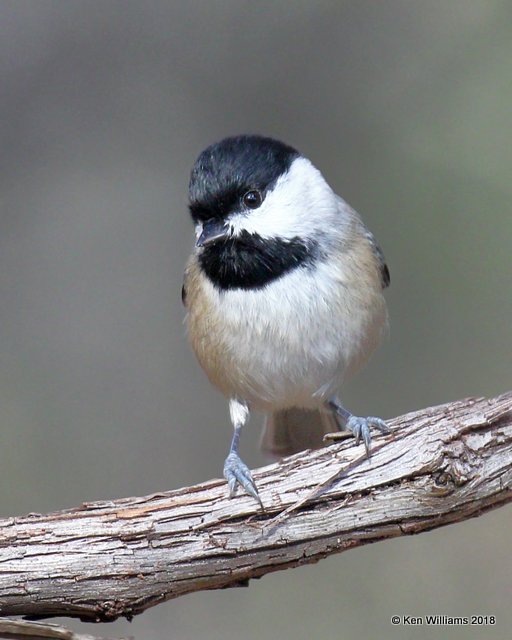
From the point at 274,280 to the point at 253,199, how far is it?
0.26 metres

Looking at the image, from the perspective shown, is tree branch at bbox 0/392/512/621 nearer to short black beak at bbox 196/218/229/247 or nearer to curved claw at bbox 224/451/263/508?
curved claw at bbox 224/451/263/508

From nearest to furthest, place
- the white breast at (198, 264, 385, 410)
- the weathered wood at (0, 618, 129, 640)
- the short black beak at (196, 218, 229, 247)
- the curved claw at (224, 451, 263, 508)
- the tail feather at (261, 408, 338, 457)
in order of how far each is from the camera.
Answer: the weathered wood at (0, 618, 129, 640), the curved claw at (224, 451, 263, 508), the short black beak at (196, 218, 229, 247), the white breast at (198, 264, 385, 410), the tail feather at (261, 408, 338, 457)

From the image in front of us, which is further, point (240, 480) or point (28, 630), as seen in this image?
point (240, 480)

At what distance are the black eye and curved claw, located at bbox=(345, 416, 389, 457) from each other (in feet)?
2.34

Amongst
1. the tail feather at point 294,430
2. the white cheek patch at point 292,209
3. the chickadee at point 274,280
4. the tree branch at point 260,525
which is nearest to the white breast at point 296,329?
the chickadee at point 274,280

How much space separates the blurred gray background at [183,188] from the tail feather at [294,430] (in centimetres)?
103

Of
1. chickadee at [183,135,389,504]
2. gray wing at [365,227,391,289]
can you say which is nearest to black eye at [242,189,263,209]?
chickadee at [183,135,389,504]

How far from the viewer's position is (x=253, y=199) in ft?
8.27

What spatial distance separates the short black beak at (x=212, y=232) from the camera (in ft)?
8.03

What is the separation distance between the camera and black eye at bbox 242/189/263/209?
251 cm

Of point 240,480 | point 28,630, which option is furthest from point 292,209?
point 28,630

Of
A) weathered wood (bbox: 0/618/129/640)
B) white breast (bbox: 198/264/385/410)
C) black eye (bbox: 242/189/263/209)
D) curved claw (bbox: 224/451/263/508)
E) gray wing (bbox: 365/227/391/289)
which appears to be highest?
gray wing (bbox: 365/227/391/289)

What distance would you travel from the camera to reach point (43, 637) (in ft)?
6.54

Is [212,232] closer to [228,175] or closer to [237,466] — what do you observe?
[228,175]
